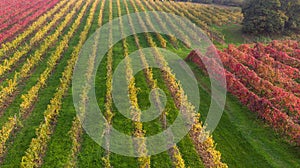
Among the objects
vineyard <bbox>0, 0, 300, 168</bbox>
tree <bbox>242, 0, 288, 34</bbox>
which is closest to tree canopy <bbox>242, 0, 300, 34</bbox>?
tree <bbox>242, 0, 288, 34</bbox>

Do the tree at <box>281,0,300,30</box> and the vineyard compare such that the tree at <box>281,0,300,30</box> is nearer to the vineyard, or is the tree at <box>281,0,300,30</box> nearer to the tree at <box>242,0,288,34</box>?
the tree at <box>242,0,288,34</box>

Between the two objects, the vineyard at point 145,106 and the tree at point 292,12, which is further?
the tree at point 292,12

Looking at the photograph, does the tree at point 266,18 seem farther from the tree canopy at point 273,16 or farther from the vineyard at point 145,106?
the vineyard at point 145,106

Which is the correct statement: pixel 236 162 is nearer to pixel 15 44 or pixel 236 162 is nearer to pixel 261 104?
pixel 261 104

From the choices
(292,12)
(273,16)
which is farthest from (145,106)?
(292,12)

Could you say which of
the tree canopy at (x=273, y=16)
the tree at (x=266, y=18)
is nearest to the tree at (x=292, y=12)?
the tree canopy at (x=273, y=16)

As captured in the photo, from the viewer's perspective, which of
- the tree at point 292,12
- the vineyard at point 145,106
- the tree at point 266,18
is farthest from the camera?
the tree at point 292,12

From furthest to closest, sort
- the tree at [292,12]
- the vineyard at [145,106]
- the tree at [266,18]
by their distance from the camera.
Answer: the tree at [292,12], the tree at [266,18], the vineyard at [145,106]

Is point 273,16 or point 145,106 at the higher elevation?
point 273,16

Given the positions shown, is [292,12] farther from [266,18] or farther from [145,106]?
[145,106]
